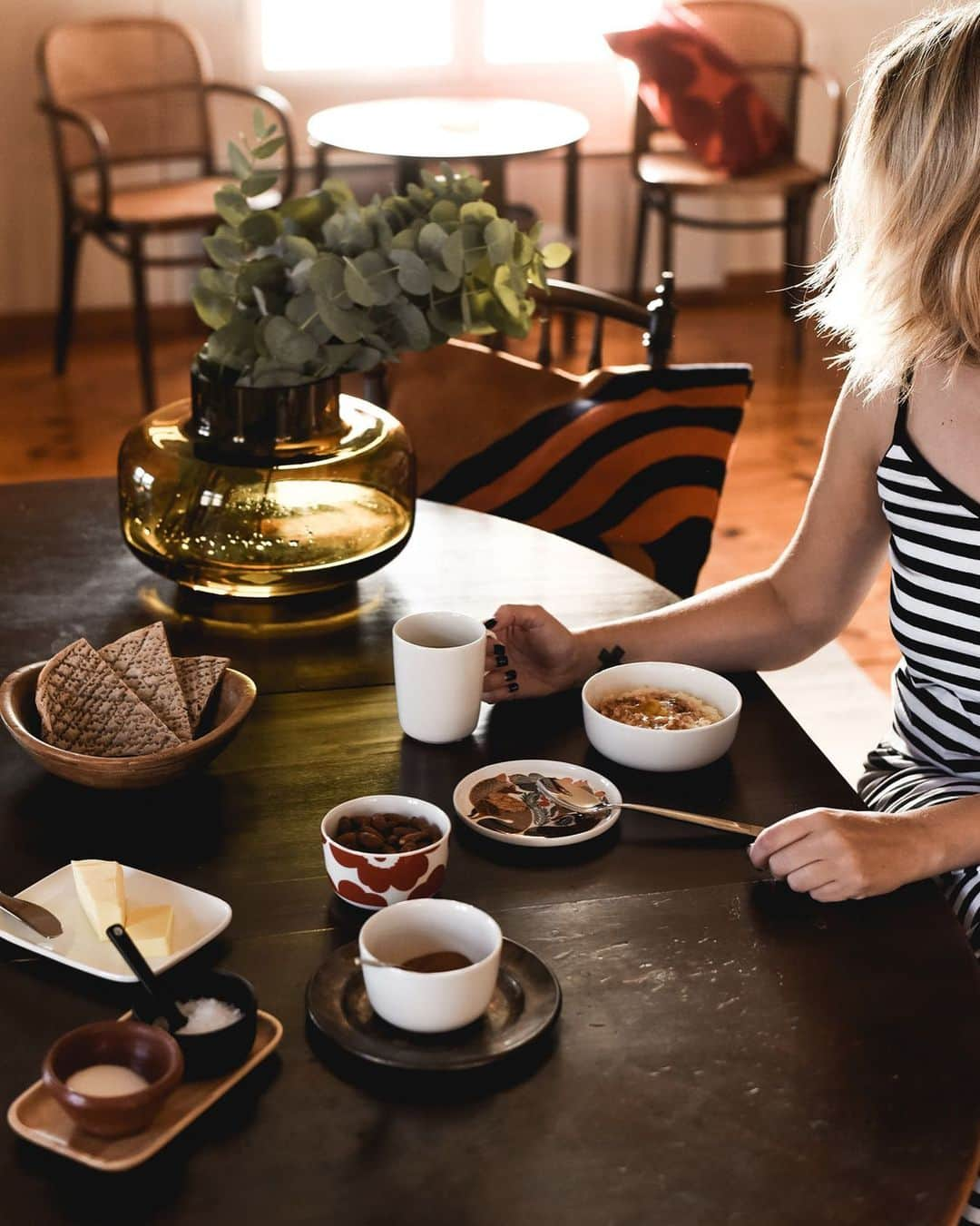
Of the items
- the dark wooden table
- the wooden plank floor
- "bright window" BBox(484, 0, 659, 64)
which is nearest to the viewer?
the dark wooden table

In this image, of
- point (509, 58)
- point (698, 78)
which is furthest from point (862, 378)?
point (509, 58)

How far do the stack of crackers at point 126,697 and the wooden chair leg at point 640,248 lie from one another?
4007 mm

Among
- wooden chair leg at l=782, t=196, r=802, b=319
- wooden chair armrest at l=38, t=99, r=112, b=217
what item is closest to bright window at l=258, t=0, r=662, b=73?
wooden chair leg at l=782, t=196, r=802, b=319

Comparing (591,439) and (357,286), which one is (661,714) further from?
(591,439)

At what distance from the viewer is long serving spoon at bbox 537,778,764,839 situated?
1117 millimetres

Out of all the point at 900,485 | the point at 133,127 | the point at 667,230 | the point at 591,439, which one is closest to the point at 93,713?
the point at 900,485

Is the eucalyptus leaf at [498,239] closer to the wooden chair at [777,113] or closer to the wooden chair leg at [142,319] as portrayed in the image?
the wooden chair leg at [142,319]

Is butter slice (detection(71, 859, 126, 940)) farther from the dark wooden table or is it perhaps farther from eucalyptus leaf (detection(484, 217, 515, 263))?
eucalyptus leaf (detection(484, 217, 515, 263))

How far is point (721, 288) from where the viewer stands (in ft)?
18.2

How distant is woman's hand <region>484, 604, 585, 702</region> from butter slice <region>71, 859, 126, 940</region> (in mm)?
416

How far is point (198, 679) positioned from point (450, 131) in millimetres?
3367

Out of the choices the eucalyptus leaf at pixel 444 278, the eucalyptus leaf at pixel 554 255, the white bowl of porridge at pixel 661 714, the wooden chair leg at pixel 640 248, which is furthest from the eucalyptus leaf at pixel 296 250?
the wooden chair leg at pixel 640 248

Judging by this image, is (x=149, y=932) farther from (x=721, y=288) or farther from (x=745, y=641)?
(x=721, y=288)

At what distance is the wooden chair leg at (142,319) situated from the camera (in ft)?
13.9
